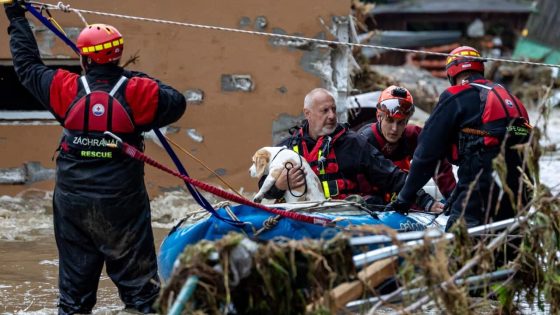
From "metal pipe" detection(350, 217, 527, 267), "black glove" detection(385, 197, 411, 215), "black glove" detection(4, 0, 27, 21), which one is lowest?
"black glove" detection(385, 197, 411, 215)

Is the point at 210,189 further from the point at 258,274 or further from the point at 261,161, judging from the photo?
the point at 258,274

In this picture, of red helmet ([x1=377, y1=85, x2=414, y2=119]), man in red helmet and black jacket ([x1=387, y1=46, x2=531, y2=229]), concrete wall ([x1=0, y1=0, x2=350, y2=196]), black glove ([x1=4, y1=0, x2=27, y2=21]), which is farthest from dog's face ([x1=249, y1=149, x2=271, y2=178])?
concrete wall ([x1=0, y1=0, x2=350, y2=196])

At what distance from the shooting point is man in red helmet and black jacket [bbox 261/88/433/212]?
7.34 m

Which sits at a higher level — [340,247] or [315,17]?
[315,17]

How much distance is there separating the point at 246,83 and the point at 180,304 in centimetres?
684

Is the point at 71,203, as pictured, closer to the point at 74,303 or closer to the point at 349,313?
the point at 74,303

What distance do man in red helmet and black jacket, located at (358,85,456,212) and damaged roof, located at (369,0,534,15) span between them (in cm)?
2624

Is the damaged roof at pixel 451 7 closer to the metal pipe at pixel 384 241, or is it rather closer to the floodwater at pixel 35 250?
the floodwater at pixel 35 250

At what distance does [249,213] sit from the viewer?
6672mm

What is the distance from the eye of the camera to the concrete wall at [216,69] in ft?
35.1

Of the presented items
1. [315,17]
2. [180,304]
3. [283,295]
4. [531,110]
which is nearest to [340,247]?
[283,295]

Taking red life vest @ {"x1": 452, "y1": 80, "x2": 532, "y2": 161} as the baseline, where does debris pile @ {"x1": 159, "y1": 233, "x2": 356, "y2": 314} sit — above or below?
below

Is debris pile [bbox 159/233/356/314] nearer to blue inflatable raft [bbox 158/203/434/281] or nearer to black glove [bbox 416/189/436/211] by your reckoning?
blue inflatable raft [bbox 158/203/434/281]

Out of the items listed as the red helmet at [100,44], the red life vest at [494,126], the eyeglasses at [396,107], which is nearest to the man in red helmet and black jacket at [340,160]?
the eyeglasses at [396,107]
